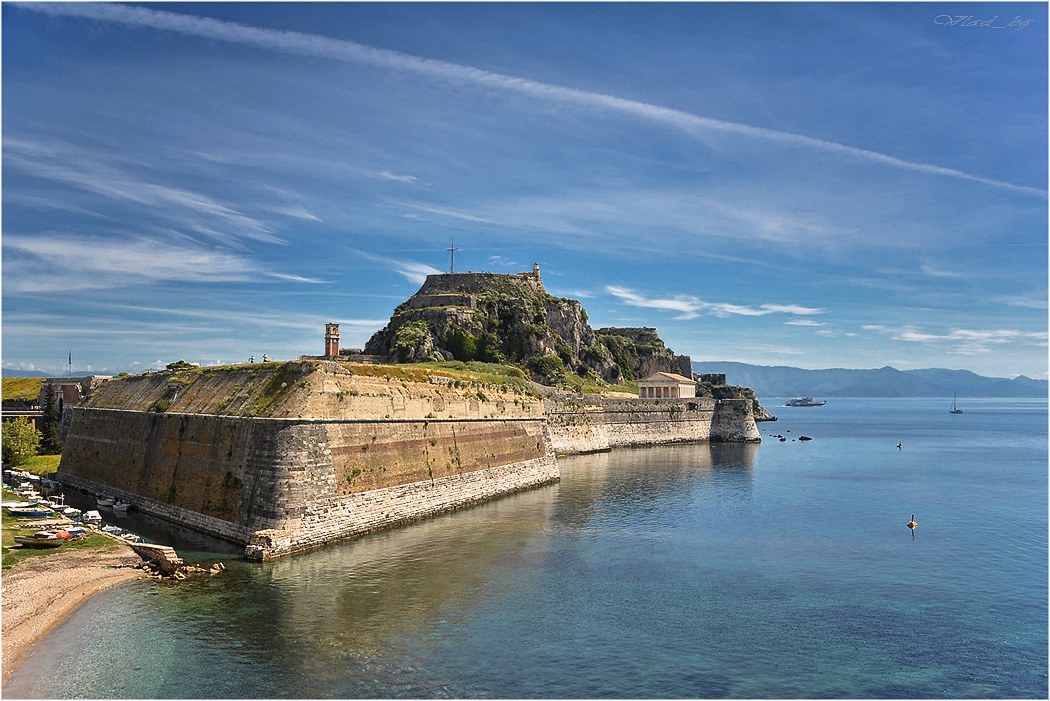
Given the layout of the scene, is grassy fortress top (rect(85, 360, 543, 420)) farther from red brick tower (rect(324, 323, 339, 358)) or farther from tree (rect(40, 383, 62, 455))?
tree (rect(40, 383, 62, 455))

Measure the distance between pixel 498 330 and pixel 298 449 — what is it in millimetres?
68501

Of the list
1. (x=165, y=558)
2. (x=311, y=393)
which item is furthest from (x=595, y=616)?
(x=165, y=558)

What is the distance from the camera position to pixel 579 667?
1942cm

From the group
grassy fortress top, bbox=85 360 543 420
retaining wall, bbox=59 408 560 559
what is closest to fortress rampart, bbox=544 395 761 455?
grassy fortress top, bbox=85 360 543 420

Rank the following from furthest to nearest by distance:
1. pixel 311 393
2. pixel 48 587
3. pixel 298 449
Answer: pixel 311 393 < pixel 298 449 < pixel 48 587

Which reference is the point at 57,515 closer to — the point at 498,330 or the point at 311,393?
the point at 311,393

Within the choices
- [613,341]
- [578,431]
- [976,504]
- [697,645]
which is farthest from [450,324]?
[697,645]

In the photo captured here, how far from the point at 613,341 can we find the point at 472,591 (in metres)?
103

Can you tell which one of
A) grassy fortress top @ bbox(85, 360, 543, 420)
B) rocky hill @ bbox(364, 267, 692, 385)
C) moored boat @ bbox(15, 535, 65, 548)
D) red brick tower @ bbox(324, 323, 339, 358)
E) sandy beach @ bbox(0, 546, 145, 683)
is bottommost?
sandy beach @ bbox(0, 546, 145, 683)

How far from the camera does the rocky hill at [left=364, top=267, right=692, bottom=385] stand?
9112 centimetres

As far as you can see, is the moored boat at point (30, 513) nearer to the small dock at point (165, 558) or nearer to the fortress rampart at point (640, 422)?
the small dock at point (165, 558)

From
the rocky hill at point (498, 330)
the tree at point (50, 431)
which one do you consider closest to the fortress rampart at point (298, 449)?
the tree at point (50, 431)

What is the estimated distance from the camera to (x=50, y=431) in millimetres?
64562

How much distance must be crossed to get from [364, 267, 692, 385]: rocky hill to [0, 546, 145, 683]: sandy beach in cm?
5714
